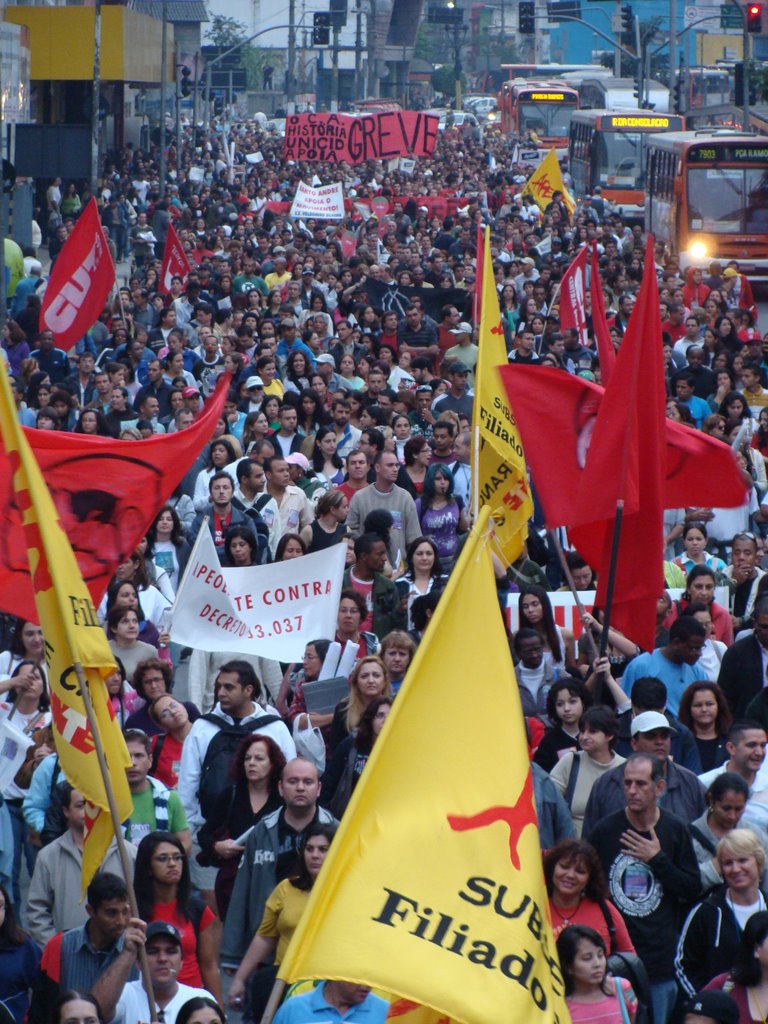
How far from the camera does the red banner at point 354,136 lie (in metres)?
33.2

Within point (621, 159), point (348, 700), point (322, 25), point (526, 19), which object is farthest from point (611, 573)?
point (322, 25)

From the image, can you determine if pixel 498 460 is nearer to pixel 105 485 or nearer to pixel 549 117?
pixel 105 485

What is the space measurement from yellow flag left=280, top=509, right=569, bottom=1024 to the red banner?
1157 inches

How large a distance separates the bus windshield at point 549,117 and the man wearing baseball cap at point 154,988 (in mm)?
61275

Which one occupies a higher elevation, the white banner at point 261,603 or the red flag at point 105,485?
the red flag at point 105,485

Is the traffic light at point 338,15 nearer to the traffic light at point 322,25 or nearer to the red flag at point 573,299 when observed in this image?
the traffic light at point 322,25

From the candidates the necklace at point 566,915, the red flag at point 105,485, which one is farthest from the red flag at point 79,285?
the necklace at point 566,915

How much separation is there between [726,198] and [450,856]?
1102 inches

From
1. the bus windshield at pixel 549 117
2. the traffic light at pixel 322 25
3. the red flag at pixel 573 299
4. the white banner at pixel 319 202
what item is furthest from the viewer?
the bus windshield at pixel 549 117

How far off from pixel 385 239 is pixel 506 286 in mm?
8948

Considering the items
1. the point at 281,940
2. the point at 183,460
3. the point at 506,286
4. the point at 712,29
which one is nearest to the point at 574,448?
the point at 183,460

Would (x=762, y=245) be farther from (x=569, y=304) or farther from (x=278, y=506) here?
(x=278, y=506)

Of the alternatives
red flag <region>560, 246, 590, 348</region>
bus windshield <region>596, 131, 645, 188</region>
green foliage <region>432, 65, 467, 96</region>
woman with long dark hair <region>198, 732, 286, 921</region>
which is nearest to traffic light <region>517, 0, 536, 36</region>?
bus windshield <region>596, 131, 645, 188</region>

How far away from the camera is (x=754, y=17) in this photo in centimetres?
3328
